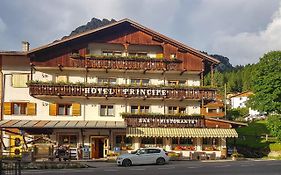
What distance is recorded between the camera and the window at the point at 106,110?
39031 millimetres

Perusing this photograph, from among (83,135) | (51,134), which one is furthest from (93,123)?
(51,134)

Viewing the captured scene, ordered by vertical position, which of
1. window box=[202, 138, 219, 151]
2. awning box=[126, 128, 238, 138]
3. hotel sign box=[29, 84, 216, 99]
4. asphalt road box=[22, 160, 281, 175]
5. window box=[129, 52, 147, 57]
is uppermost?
window box=[129, 52, 147, 57]

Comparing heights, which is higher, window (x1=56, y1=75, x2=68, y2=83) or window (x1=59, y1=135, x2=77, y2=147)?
window (x1=56, y1=75, x2=68, y2=83)

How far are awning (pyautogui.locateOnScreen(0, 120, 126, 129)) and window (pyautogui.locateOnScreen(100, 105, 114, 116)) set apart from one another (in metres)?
1.26

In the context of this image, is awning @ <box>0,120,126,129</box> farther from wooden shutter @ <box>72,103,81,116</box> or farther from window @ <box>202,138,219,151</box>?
window @ <box>202,138,219,151</box>

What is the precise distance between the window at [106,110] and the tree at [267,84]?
2465 cm

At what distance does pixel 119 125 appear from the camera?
118ft

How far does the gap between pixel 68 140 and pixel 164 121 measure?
9.34 metres

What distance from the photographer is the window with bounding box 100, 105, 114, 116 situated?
39031 mm

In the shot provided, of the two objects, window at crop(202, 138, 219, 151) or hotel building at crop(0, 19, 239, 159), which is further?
window at crop(202, 138, 219, 151)

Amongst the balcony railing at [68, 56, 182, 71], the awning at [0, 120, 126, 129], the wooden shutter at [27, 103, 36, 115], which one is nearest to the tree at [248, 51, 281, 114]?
the balcony railing at [68, 56, 182, 71]

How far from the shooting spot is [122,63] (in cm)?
3844

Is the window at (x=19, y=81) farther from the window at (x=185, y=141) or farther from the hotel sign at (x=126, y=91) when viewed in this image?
the window at (x=185, y=141)

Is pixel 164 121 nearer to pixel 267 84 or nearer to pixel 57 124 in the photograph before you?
pixel 57 124
